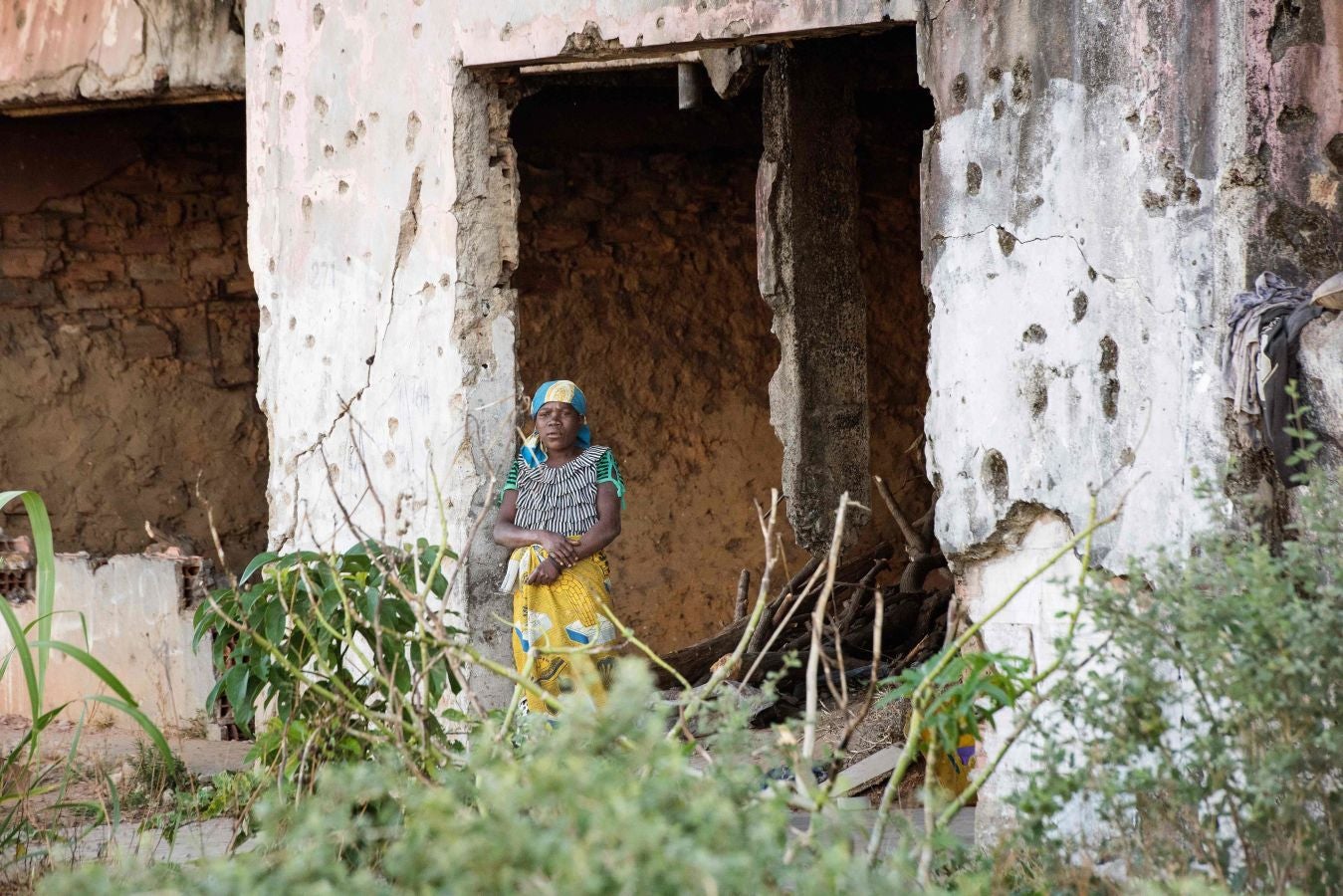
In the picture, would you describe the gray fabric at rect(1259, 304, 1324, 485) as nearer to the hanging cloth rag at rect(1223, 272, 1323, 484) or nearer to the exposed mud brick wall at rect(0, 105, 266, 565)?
the hanging cloth rag at rect(1223, 272, 1323, 484)

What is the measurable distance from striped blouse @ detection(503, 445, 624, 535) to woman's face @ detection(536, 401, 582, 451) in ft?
0.25

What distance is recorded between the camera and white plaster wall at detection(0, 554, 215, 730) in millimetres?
6582

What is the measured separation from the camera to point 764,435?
830 centimetres

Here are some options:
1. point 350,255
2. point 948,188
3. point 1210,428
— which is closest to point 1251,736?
point 1210,428

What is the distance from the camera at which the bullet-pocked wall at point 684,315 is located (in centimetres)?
802

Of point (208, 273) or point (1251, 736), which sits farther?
point (208, 273)

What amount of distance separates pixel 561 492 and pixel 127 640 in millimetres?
2668

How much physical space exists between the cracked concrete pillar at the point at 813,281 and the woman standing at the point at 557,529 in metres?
1.08

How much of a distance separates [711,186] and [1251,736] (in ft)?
19.4

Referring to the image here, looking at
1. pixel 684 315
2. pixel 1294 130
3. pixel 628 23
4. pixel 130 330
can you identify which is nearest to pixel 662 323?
pixel 684 315

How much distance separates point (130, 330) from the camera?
843 centimetres

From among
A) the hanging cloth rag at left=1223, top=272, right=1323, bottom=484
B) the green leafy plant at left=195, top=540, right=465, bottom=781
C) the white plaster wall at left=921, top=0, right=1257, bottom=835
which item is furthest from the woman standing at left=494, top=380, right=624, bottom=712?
the hanging cloth rag at left=1223, top=272, right=1323, bottom=484

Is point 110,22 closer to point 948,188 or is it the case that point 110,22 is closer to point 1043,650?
point 948,188

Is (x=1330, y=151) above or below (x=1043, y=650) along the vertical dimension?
above
